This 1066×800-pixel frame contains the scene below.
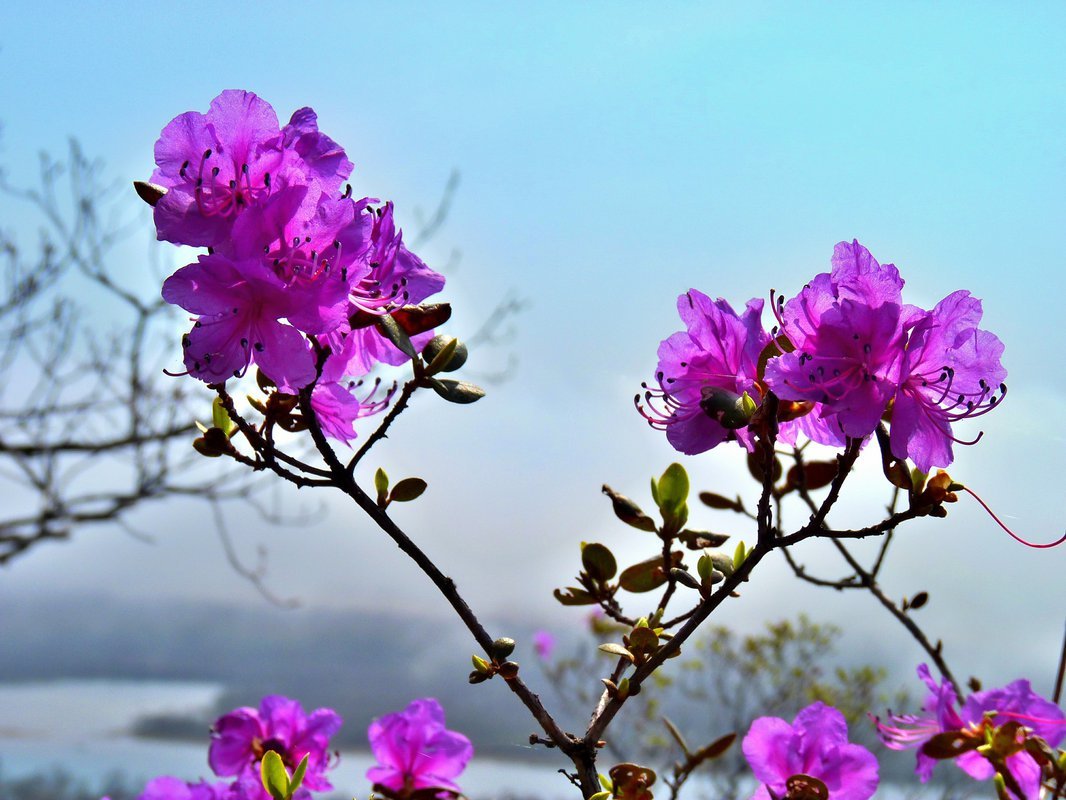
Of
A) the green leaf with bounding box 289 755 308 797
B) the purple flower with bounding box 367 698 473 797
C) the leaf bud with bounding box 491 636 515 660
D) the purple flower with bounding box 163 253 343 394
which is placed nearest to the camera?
the purple flower with bounding box 163 253 343 394

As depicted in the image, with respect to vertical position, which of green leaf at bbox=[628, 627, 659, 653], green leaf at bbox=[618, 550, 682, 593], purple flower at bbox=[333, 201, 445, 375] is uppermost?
purple flower at bbox=[333, 201, 445, 375]

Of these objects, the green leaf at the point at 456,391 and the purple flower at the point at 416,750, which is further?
the purple flower at the point at 416,750

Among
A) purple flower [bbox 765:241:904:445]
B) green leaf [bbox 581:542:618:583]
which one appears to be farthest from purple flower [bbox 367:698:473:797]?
purple flower [bbox 765:241:904:445]

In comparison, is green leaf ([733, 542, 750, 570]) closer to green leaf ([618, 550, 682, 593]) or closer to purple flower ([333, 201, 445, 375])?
green leaf ([618, 550, 682, 593])

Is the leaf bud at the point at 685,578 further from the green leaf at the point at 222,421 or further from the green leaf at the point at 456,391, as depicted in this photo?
the green leaf at the point at 222,421

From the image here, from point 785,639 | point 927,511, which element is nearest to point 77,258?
point 785,639

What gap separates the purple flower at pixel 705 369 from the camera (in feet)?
3.33

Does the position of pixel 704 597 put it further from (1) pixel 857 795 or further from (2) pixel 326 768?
(2) pixel 326 768

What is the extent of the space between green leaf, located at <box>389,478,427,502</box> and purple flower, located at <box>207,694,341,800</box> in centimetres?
55

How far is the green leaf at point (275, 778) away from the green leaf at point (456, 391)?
1.66 ft

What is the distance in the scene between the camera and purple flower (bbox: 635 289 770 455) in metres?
1.01

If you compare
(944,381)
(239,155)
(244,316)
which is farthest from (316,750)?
(944,381)

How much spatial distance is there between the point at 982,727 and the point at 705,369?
0.71m

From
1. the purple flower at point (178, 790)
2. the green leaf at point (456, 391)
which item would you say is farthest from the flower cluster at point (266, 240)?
the purple flower at point (178, 790)
